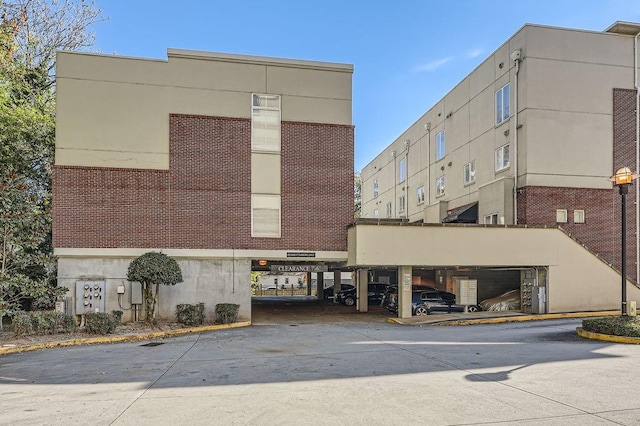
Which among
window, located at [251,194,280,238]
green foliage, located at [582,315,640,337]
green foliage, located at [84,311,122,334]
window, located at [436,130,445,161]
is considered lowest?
green foliage, located at [84,311,122,334]

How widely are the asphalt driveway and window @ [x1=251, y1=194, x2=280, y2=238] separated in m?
6.80

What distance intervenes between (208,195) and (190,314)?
5073mm

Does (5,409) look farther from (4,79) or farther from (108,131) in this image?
(4,79)

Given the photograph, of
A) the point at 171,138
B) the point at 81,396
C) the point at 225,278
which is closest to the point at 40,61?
the point at 171,138

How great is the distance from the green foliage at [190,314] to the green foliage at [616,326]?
539 inches

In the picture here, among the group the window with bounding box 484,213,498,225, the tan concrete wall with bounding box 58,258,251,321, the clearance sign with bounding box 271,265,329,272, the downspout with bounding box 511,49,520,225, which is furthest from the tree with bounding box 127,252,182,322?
the downspout with bounding box 511,49,520,225

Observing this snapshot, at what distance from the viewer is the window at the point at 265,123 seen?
21.0 m

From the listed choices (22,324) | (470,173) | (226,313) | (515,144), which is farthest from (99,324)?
(470,173)

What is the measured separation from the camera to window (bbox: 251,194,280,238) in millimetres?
20781

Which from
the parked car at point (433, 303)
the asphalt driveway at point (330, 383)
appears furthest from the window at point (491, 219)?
the asphalt driveway at point (330, 383)

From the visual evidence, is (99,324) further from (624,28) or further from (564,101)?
(624,28)

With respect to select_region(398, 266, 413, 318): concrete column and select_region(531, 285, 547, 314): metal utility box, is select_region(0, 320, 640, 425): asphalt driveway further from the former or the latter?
select_region(531, 285, 547, 314): metal utility box

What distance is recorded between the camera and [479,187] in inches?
1086

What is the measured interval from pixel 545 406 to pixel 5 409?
8329mm
